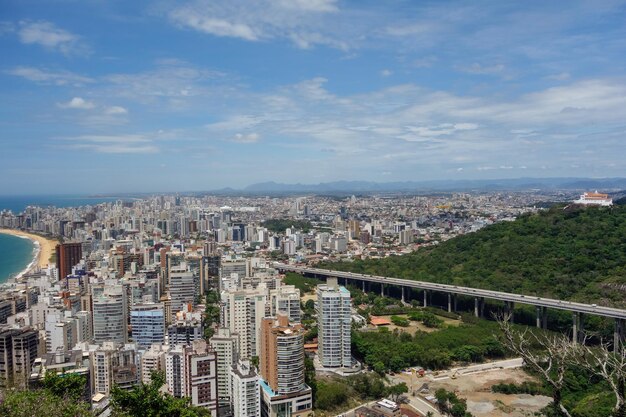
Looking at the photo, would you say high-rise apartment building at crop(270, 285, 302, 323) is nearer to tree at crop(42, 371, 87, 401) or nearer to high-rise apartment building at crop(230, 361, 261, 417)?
high-rise apartment building at crop(230, 361, 261, 417)

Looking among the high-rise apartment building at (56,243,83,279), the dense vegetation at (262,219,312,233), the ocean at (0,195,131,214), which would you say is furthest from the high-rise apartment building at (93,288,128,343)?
the ocean at (0,195,131,214)

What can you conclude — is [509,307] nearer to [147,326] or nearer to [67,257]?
[147,326]

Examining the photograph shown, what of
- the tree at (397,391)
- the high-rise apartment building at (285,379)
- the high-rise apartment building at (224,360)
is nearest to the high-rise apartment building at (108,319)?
the high-rise apartment building at (224,360)

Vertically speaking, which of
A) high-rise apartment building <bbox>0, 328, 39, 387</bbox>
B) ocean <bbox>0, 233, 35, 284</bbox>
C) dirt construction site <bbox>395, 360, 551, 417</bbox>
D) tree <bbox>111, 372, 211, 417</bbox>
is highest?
tree <bbox>111, 372, 211, 417</bbox>

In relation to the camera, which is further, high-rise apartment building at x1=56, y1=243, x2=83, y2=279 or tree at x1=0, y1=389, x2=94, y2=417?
high-rise apartment building at x1=56, y1=243, x2=83, y2=279

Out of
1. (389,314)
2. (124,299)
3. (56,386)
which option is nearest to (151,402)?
(56,386)

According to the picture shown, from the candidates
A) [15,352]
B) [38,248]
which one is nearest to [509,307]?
[15,352]

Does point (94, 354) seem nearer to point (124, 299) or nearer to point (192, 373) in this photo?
point (192, 373)
